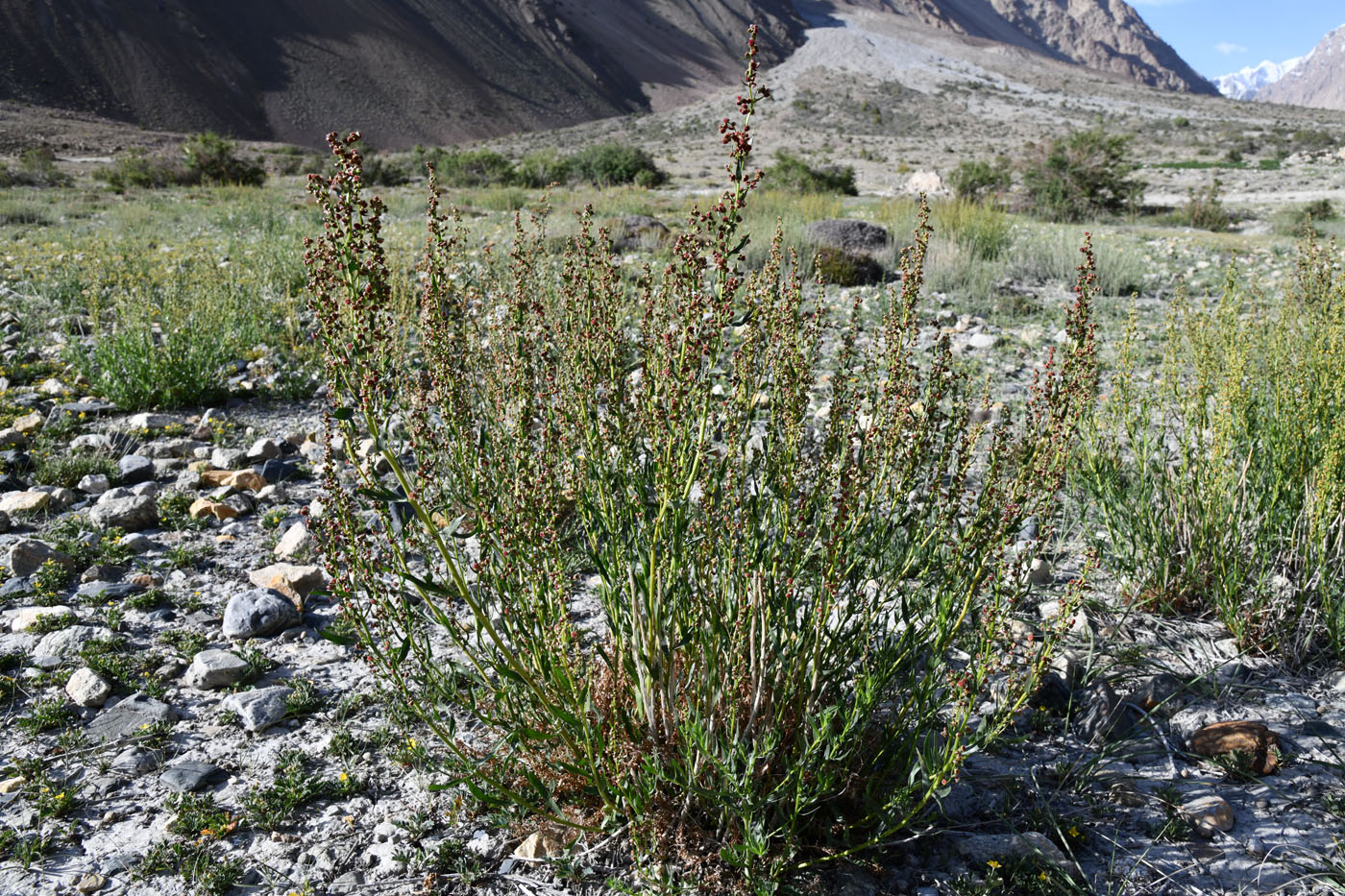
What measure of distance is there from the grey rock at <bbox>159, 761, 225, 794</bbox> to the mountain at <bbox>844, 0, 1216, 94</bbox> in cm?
15947

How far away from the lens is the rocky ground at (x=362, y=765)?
207cm

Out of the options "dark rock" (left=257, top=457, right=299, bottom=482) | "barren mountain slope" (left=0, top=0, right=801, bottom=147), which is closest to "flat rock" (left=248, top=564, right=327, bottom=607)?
"dark rock" (left=257, top=457, right=299, bottom=482)

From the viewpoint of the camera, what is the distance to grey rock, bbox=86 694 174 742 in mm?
2574

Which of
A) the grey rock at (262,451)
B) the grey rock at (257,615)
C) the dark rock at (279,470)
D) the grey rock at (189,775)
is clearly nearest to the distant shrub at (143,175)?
the grey rock at (262,451)

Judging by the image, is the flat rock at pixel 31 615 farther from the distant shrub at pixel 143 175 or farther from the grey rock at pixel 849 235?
the distant shrub at pixel 143 175

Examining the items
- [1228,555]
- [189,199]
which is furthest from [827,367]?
[189,199]

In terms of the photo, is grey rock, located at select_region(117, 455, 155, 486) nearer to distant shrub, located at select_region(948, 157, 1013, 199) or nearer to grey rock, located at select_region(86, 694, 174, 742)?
grey rock, located at select_region(86, 694, 174, 742)

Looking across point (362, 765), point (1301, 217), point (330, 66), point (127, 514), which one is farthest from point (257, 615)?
point (330, 66)

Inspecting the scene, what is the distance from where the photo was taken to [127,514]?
3.96 meters

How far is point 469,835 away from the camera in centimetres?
221

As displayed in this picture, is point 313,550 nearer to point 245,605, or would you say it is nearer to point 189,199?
point 245,605

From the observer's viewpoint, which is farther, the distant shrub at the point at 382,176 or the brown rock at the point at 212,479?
the distant shrub at the point at 382,176

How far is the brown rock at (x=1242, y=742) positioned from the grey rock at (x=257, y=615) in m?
3.27

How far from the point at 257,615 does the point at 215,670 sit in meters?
0.35
